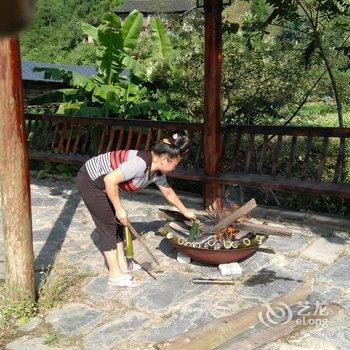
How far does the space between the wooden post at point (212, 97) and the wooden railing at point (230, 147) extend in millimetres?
190

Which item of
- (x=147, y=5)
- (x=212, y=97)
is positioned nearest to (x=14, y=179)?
(x=212, y=97)

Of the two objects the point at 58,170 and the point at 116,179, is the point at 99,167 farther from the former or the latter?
the point at 58,170

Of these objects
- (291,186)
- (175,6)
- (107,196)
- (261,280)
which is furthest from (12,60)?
(175,6)

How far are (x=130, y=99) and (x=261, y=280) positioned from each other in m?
6.44

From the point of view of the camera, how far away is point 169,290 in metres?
4.23

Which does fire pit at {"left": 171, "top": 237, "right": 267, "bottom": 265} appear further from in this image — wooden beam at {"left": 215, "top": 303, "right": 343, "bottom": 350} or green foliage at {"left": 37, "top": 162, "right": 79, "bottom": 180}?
green foliage at {"left": 37, "top": 162, "right": 79, "bottom": 180}

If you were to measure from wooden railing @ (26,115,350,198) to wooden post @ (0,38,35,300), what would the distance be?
304 centimetres

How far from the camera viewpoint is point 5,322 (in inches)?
143

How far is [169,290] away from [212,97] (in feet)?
8.71

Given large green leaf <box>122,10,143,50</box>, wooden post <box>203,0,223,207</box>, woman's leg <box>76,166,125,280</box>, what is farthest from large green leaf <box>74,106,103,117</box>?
woman's leg <box>76,166,125,280</box>

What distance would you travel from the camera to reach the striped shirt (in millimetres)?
3975

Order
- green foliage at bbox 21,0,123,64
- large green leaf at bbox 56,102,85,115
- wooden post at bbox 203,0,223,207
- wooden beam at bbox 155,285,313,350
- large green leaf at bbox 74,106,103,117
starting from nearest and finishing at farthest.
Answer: wooden beam at bbox 155,285,313,350 < wooden post at bbox 203,0,223,207 < large green leaf at bbox 74,106,103,117 < large green leaf at bbox 56,102,85,115 < green foliage at bbox 21,0,123,64

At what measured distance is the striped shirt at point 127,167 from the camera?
397 centimetres

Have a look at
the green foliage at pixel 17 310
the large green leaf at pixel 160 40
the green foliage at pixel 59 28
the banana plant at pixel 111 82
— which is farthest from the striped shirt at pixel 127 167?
the green foliage at pixel 59 28
